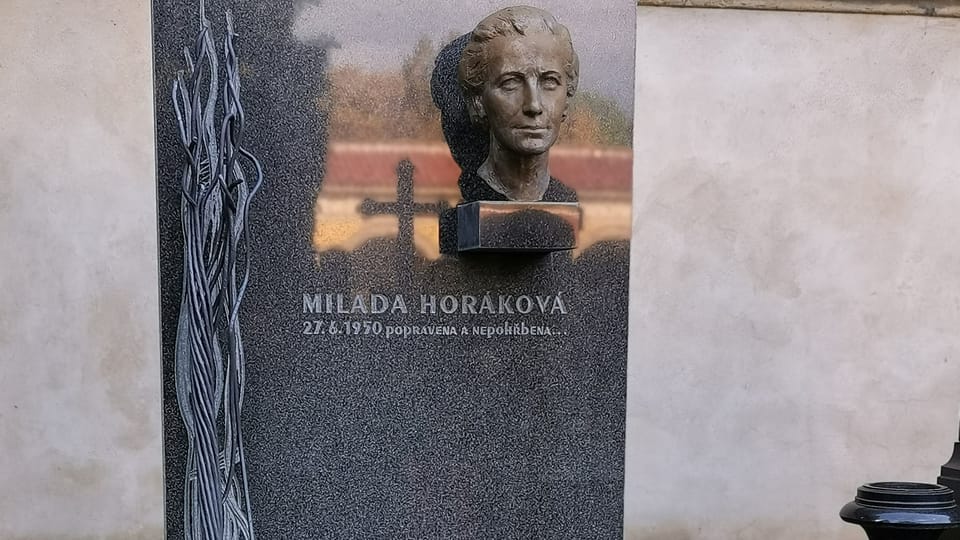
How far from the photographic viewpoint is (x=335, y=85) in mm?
3119

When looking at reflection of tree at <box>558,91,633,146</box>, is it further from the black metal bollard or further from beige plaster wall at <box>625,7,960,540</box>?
beige plaster wall at <box>625,7,960,540</box>

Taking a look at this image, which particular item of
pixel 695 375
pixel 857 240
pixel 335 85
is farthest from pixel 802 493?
pixel 335 85

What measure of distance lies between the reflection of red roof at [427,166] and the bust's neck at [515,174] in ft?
0.42

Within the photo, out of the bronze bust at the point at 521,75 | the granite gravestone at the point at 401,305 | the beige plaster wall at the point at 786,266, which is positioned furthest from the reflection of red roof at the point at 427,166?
the beige plaster wall at the point at 786,266

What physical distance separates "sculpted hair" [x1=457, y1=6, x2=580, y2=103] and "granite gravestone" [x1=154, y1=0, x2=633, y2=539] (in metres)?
0.20

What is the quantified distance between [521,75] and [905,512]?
1.61 meters

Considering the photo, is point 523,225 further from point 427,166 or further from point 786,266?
point 786,266

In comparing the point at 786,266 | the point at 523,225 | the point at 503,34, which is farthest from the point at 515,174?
the point at 786,266

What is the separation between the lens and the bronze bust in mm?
2840

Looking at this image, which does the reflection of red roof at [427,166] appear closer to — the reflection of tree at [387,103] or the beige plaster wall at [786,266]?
the reflection of tree at [387,103]

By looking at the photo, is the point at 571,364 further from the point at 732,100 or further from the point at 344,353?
the point at 732,100

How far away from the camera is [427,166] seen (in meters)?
3.16

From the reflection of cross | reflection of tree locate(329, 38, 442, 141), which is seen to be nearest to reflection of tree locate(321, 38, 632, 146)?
reflection of tree locate(329, 38, 442, 141)

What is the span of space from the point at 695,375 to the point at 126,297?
386 cm
